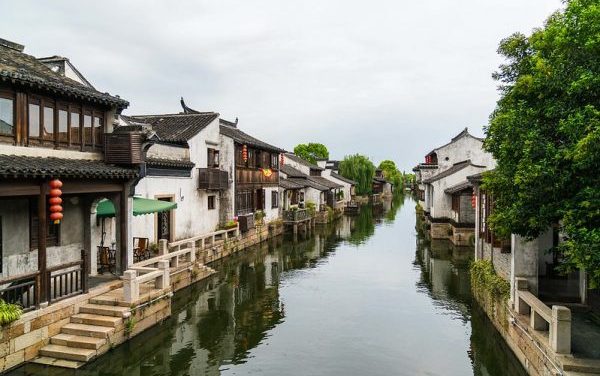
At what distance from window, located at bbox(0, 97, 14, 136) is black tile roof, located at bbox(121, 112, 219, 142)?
487 inches

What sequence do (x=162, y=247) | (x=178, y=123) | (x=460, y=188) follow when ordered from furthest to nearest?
(x=460, y=188)
(x=178, y=123)
(x=162, y=247)

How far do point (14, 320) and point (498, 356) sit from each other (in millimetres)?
12386

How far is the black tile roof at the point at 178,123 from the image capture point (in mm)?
24812

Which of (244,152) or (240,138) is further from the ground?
(240,138)

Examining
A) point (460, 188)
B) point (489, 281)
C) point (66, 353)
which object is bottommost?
point (66, 353)

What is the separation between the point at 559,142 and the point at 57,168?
474 inches

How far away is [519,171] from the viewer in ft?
29.5

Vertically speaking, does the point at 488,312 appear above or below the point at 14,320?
below

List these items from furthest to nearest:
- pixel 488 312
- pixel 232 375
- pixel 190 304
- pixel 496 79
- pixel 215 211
Result: pixel 215 211
pixel 190 304
pixel 488 312
pixel 496 79
pixel 232 375

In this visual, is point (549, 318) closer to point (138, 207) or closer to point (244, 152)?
point (138, 207)

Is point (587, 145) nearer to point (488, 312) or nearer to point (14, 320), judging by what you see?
point (488, 312)

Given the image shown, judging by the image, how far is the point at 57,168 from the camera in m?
10.9

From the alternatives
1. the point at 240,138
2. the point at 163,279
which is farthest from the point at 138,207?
the point at 240,138

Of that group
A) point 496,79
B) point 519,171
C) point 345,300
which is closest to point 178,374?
point 345,300
